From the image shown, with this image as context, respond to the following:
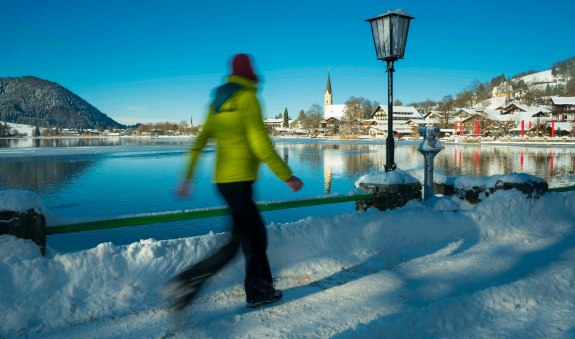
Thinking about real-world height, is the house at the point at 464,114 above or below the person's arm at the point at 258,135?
above

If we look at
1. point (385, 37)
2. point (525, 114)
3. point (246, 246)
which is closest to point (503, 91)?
point (525, 114)

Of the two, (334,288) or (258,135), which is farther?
(334,288)

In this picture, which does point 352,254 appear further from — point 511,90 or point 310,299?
point 511,90

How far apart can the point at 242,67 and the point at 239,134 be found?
18.2 inches

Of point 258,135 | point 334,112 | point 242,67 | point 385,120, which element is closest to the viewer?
point 258,135

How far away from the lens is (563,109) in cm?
9125

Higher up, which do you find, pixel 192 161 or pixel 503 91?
pixel 503 91

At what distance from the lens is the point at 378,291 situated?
10.4 feet

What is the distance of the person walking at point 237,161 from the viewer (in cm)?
257

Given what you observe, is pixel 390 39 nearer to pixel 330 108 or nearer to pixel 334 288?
pixel 334 288

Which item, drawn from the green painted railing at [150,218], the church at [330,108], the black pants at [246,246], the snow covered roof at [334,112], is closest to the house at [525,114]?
the church at [330,108]

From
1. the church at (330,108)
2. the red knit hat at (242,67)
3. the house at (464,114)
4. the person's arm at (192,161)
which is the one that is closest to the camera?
the red knit hat at (242,67)

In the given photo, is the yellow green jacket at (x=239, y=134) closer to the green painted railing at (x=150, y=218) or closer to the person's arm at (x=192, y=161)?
the person's arm at (x=192, y=161)

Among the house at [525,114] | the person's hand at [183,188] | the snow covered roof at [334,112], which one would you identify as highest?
the snow covered roof at [334,112]
